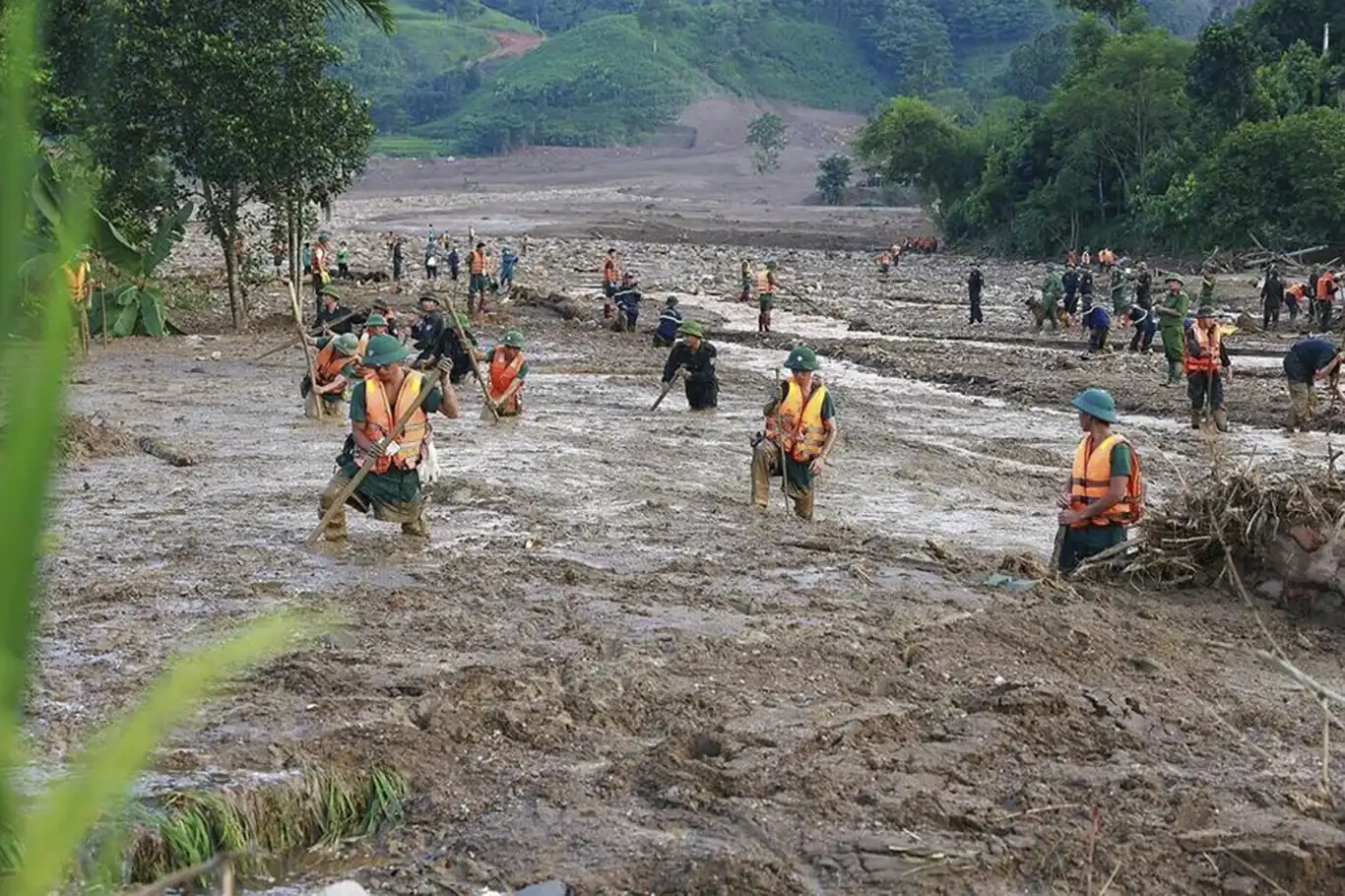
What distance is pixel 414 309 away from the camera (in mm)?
32438

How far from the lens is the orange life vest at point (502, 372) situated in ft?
59.2

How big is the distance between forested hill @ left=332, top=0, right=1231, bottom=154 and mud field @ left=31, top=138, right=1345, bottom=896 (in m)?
116

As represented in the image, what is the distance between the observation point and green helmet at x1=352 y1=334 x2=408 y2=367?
33.6 ft

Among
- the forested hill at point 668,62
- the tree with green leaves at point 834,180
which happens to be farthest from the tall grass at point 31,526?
the forested hill at point 668,62

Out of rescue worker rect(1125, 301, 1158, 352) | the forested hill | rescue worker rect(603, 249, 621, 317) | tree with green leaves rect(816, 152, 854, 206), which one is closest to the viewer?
rescue worker rect(1125, 301, 1158, 352)

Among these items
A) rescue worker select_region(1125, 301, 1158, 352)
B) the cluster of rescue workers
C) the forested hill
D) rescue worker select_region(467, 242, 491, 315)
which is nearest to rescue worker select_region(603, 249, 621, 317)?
rescue worker select_region(467, 242, 491, 315)

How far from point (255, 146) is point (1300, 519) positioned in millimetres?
19224

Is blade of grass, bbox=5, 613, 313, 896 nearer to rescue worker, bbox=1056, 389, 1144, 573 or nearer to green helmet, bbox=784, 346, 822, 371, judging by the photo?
rescue worker, bbox=1056, 389, 1144, 573

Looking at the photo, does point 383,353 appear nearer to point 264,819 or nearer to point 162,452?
point 264,819

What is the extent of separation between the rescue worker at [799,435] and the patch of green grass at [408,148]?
115 m

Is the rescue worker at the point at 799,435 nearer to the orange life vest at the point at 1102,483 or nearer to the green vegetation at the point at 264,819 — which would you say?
the orange life vest at the point at 1102,483

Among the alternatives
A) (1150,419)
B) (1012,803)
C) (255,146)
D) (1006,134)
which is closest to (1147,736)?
(1012,803)

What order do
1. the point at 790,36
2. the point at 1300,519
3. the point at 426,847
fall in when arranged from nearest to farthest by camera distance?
the point at 426,847 → the point at 1300,519 → the point at 790,36

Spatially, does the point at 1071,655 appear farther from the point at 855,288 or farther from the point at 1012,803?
the point at 855,288
